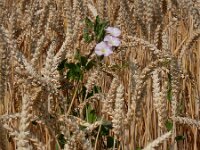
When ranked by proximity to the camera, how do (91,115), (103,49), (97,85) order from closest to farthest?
(103,49) < (91,115) < (97,85)

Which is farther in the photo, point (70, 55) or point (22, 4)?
point (22, 4)

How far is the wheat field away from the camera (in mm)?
937

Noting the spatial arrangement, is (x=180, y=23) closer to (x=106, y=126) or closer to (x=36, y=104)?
(x=106, y=126)

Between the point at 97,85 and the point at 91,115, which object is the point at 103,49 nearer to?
the point at 91,115

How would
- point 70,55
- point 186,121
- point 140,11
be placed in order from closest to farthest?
point 186,121 → point 70,55 → point 140,11

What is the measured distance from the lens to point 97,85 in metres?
1.50

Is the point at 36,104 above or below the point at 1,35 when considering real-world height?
below

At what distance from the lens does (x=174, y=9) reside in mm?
1790

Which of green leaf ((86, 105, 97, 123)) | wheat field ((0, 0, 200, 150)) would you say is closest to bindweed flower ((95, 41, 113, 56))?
wheat field ((0, 0, 200, 150))

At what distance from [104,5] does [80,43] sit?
197 millimetres

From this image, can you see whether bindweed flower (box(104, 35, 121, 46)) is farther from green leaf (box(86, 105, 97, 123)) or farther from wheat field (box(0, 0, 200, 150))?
green leaf (box(86, 105, 97, 123))

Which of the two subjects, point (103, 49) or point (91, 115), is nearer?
point (103, 49)

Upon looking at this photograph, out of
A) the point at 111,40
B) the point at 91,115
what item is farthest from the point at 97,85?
the point at 111,40

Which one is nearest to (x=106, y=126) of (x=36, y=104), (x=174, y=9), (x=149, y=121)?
(x=149, y=121)
